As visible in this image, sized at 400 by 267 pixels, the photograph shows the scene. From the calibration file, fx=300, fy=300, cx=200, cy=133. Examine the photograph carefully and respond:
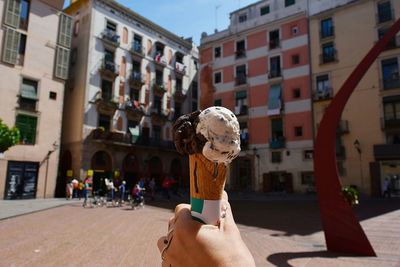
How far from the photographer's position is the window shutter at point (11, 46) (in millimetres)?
20547

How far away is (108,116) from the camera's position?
27.0m

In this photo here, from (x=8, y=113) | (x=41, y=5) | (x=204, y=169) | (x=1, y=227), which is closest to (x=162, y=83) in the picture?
(x=41, y=5)

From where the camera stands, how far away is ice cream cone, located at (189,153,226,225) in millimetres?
1771

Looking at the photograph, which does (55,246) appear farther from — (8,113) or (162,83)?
(162,83)

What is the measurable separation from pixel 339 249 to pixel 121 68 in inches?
1021

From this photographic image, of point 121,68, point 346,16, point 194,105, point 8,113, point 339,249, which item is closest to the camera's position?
point 339,249

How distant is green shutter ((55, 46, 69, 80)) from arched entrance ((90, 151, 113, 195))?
275 inches

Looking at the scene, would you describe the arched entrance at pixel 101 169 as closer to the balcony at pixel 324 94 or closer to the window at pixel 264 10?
the balcony at pixel 324 94

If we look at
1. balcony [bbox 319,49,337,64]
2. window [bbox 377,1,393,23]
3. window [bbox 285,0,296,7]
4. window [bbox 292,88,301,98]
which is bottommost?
window [bbox 292,88,301,98]

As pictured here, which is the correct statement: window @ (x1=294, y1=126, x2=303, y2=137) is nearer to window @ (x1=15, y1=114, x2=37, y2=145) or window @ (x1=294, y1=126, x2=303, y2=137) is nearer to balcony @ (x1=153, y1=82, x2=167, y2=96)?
balcony @ (x1=153, y1=82, x2=167, y2=96)

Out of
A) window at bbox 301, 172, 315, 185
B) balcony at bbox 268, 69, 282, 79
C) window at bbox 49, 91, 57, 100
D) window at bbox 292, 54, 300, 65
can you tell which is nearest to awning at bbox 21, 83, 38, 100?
window at bbox 49, 91, 57, 100

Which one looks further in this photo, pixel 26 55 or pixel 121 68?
pixel 121 68

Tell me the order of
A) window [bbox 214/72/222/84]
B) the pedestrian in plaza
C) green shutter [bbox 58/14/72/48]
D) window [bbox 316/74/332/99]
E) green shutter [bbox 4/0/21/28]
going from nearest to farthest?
green shutter [bbox 4/0/21/28] → the pedestrian in plaza → green shutter [bbox 58/14/72/48] → window [bbox 316/74/332/99] → window [bbox 214/72/222/84]

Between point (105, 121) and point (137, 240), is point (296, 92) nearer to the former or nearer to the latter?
point (105, 121)
